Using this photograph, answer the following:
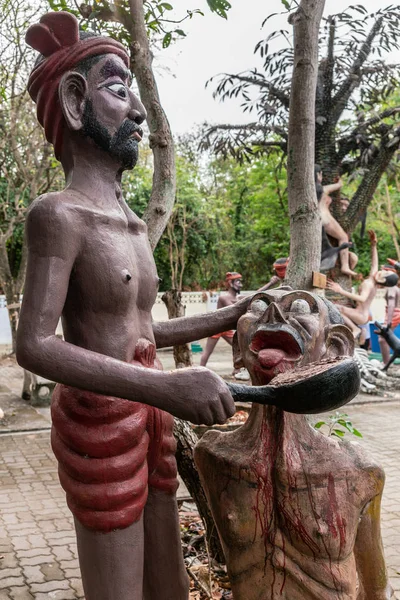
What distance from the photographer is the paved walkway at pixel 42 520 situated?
3221mm

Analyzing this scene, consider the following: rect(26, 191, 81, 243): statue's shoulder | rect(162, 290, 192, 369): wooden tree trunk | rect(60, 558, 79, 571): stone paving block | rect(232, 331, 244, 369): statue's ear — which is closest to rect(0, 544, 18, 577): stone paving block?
rect(60, 558, 79, 571): stone paving block

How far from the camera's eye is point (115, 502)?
1687mm

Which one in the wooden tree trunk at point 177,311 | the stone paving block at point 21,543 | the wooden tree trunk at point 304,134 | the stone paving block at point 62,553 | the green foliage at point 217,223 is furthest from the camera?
the green foliage at point 217,223

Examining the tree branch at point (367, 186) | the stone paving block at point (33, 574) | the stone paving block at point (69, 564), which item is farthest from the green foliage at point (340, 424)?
the tree branch at point (367, 186)

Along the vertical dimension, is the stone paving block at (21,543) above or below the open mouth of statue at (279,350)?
below

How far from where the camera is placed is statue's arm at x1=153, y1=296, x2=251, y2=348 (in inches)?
81.8

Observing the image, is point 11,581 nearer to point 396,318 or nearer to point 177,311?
point 177,311

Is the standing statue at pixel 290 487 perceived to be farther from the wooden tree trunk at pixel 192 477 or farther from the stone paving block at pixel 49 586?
the stone paving block at pixel 49 586

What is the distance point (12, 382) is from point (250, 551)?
28.6 ft

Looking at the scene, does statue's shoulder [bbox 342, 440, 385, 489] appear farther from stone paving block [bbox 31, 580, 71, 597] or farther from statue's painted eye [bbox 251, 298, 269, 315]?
stone paving block [bbox 31, 580, 71, 597]

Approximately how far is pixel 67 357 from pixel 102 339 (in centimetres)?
22

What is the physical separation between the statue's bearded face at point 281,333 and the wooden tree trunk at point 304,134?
57.4 inches

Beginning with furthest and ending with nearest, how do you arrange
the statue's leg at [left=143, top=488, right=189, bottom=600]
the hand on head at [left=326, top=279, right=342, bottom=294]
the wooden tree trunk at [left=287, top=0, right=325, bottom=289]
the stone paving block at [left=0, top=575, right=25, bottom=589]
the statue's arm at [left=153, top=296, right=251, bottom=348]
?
the hand on head at [left=326, top=279, right=342, bottom=294], the wooden tree trunk at [left=287, top=0, right=325, bottom=289], the stone paving block at [left=0, top=575, right=25, bottom=589], the statue's arm at [left=153, top=296, right=251, bottom=348], the statue's leg at [left=143, top=488, right=189, bottom=600]

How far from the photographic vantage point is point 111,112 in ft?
5.93
